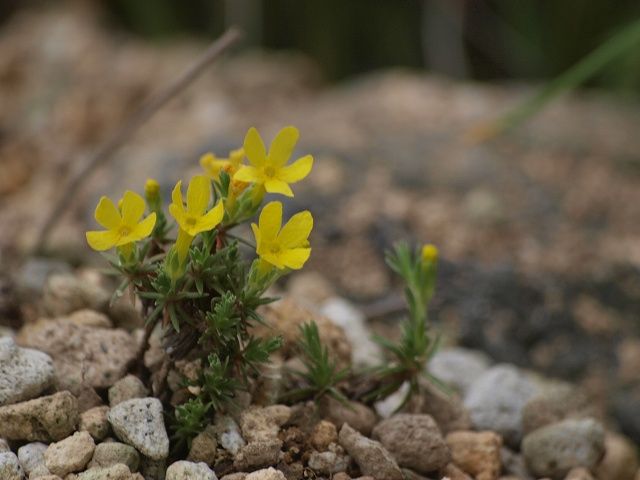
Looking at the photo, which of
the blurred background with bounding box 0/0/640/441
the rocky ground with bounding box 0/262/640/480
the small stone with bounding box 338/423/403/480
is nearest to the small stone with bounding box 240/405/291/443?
the rocky ground with bounding box 0/262/640/480

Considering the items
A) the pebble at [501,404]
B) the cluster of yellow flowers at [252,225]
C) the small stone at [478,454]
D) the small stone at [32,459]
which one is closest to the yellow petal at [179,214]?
the cluster of yellow flowers at [252,225]

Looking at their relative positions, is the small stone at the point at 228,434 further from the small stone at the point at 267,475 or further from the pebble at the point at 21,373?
the pebble at the point at 21,373

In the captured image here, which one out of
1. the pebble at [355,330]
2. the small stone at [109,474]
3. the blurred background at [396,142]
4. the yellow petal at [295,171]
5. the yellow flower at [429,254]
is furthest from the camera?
the blurred background at [396,142]

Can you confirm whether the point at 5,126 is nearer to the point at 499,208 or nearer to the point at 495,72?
the point at 499,208

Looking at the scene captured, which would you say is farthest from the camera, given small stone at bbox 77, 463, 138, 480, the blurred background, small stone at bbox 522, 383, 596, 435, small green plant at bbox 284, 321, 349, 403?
the blurred background

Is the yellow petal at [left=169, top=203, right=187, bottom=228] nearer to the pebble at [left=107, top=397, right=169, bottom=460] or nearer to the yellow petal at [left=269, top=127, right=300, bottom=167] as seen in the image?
the yellow petal at [left=269, top=127, right=300, bottom=167]
